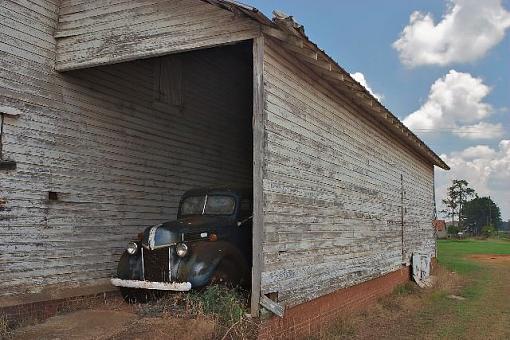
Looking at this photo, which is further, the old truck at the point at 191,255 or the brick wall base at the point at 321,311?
the brick wall base at the point at 321,311

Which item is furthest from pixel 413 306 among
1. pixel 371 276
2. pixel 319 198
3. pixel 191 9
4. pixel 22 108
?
pixel 22 108

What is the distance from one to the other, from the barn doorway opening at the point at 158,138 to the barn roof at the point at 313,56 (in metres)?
2.61

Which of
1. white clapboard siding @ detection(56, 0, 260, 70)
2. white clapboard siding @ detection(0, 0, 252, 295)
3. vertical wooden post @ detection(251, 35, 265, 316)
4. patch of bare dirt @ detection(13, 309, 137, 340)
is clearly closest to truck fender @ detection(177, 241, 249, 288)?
vertical wooden post @ detection(251, 35, 265, 316)

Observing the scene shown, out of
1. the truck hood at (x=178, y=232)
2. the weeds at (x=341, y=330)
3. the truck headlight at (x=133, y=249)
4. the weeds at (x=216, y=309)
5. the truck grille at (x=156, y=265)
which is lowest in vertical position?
the weeds at (x=341, y=330)

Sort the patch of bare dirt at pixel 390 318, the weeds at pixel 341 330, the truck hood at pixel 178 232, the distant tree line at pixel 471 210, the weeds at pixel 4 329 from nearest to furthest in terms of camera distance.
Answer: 1. the weeds at pixel 4 329
2. the truck hood at pixel 178 232
3. the weeds at pixel 341 330
4. the patch of bare dirt at pixel 390 318
5. the distant tree line at pixel 471 210

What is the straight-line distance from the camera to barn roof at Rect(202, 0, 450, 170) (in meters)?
6.89

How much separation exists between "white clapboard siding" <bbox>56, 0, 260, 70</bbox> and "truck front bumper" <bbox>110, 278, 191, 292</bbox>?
3.52m

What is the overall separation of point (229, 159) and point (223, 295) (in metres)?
6.85

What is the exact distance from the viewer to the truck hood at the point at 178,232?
7.64 m

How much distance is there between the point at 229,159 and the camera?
44.7 feet

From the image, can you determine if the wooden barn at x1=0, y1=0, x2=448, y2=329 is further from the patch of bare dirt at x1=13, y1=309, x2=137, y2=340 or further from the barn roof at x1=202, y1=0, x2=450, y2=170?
the patch of bare dirt at x1=13, y1=309, x2=137, y2=340

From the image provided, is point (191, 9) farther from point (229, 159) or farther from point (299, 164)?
point (229, 159)

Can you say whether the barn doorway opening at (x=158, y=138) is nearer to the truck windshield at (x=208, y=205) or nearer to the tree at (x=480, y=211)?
the truck windshield at (x=208, y=205)

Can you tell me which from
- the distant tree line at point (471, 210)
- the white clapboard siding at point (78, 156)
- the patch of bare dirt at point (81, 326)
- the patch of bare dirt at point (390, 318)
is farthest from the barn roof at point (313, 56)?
→ the distant tree line at point (471, 210)
